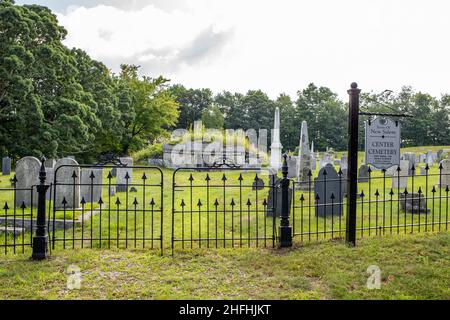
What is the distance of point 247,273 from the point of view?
509 centimetres

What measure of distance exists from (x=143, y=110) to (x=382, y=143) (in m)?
30.5

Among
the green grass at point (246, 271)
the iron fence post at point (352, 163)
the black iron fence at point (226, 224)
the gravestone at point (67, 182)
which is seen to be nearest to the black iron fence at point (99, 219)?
the gravestone at point (67, 182)

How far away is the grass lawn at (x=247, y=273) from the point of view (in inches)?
174

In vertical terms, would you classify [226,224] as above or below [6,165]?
below

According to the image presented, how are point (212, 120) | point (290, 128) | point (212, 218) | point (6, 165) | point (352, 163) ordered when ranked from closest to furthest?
point (352, 163)
point (212, 218)
point (6, 165)
point (212, 120)
point (290, 128)

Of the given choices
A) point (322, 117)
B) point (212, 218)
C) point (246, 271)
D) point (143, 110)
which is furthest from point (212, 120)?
point (246, 271)

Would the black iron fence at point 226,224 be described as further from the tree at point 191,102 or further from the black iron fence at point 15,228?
the tree at point 191,102

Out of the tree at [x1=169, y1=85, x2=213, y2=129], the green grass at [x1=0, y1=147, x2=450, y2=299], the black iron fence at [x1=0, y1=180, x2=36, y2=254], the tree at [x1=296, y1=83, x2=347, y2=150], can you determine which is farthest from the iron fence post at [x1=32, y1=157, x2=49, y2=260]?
the tree at [x1=169, y1=85, x2=213, y2=129]

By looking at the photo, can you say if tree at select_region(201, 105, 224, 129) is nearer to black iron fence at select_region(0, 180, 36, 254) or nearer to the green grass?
black iron fence at select_region(0, 180, 36, 254)

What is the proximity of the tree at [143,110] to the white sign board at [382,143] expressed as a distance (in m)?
27.4

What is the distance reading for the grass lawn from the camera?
442cm

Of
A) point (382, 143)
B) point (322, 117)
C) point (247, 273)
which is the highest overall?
point (322, 117)

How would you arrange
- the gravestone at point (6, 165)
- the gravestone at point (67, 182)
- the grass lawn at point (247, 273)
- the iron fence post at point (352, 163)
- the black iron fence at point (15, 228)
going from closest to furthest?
the grass lawn at point (247, 273) < the iron fence post at point (352, 163) < the black iron fence at point (15, 228) < the gravestone at point (67, 182) < the gravestone at point (6, 165)

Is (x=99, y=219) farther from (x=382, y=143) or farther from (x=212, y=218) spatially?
(x=382, y=143)
